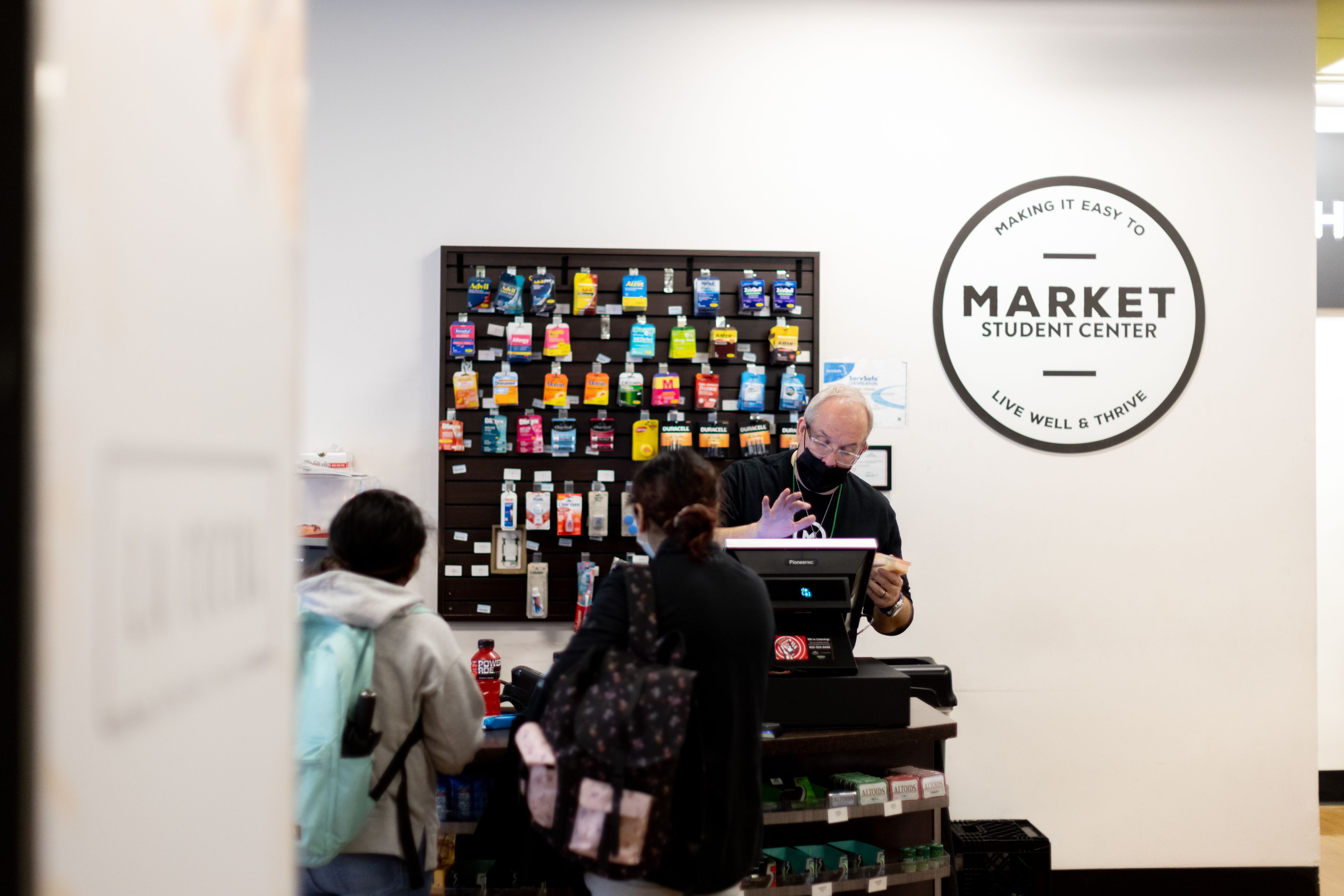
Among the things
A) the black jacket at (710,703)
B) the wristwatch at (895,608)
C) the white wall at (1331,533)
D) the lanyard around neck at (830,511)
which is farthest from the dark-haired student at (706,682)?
the white wall at (1331,533)

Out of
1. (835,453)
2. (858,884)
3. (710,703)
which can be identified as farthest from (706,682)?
(835,453)

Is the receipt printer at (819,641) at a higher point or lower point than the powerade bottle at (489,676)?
higher

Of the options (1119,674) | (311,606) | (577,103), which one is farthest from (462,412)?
(1119,674)

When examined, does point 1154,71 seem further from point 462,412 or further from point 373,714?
point 373,714

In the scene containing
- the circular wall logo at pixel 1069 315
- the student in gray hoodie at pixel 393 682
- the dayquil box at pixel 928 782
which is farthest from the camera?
the circular wall logo at pixel 1069 315

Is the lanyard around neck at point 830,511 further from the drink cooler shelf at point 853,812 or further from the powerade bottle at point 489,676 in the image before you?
the powerade bottle at point 489,676

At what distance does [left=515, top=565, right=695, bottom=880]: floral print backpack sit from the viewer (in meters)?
1.80

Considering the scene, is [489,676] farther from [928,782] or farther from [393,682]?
[928,782]

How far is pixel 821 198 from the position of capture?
4.08 metres

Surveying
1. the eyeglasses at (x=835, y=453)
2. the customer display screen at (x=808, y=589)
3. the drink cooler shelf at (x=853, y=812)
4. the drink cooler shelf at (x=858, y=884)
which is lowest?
the drink cooler shelf at (x=858, y=884)

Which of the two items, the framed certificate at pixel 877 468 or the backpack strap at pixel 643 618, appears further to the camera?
the framed certificate at pixel 877 468

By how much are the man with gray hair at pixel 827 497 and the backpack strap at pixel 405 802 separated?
1256mm

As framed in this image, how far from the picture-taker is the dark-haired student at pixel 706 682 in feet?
6.10

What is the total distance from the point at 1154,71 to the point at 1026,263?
1058 mm
